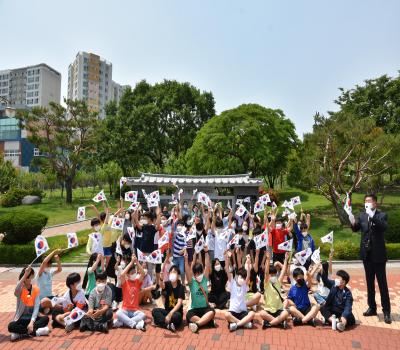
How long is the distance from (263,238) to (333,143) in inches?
505

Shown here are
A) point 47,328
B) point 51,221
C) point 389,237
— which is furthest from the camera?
point 51,221

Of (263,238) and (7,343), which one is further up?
(263,238)

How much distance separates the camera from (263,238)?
850 centimetres

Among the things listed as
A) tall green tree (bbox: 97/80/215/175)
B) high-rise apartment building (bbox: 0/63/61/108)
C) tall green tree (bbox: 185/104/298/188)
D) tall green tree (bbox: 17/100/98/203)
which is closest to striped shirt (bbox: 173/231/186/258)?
tall green tree (bbox: 185/104/298/188)

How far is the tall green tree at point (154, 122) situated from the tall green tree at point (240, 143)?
1025 centimetres

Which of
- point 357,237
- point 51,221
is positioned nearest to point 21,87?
point 51,221

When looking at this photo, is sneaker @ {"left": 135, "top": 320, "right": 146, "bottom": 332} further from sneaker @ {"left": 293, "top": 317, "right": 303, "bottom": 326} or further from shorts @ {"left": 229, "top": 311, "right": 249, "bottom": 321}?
sneaker @ {"left": 293, "top": 317, "right": 303, "bottom": 326}

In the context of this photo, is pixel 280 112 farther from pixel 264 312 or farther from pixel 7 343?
pixel 7 343

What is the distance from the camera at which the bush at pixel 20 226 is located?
13.8 metres

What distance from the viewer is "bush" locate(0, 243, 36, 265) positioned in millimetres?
13570

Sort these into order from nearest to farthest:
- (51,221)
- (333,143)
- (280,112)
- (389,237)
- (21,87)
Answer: (389,237) → (333,143) → (51,221) → (280,112) → (21,87)

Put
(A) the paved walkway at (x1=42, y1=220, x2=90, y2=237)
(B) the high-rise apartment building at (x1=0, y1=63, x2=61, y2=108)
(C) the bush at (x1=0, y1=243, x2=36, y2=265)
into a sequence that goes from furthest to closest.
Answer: (B) the high-rise apartment building at (x1=0, y1=63, x2=61, y2=108)
(A) the paved walkway at (x1=42, y1=220, x2=90, y2=237)
(C) the bush at (x1=0, y1=243, x2=36, y2=265)

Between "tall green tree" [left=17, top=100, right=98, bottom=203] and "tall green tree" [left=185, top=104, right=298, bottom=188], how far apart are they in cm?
1033

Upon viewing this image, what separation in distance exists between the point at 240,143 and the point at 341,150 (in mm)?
8477
